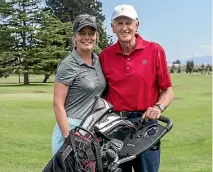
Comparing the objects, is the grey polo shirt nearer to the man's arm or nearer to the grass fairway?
the man's arm

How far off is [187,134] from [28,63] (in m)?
35.5

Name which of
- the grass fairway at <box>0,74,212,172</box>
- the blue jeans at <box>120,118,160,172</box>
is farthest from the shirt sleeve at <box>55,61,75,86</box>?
the grass fairway at <box>0,74,212,172</box>

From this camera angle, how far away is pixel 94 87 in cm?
309

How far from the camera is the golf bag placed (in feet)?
7.77

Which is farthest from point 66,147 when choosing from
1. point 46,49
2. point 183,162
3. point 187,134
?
point 46,49

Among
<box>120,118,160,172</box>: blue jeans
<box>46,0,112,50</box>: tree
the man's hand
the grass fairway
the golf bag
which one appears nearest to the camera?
the golf bag

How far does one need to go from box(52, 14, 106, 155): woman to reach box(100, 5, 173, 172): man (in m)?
0.13

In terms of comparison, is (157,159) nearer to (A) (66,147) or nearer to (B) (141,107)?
(B) (141,107)

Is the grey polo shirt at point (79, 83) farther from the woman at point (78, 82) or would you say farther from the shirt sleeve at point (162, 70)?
the shirt sleeve at point (162, 70)

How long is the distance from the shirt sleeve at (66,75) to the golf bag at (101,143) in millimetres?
485

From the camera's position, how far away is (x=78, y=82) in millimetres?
3088

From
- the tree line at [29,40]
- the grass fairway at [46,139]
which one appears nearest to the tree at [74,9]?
the tree line at [29,40]

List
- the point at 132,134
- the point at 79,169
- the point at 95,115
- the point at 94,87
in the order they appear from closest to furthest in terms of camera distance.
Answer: the point at 79,169, the point at 95,115, the point at 132,134, the point at 94,87

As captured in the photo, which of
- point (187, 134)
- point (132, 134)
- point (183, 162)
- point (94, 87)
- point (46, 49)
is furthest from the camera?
point (46, 49)
